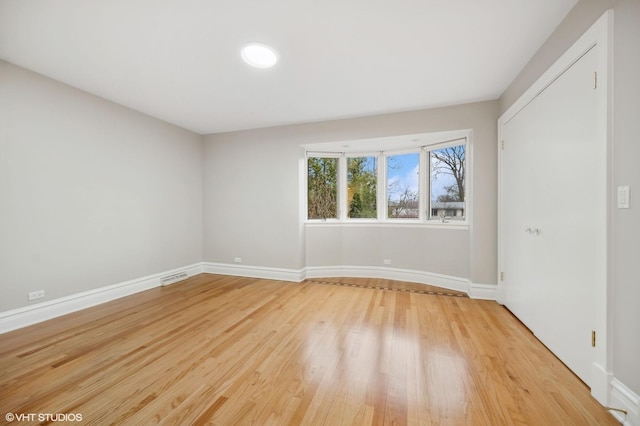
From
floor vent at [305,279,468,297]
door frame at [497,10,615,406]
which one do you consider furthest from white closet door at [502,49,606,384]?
floor vent at [305,279,468,297]

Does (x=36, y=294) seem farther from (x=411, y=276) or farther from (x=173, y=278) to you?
(x=411, y=276)

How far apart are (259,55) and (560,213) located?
2.81 metres

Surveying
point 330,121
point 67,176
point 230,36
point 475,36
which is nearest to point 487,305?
point 475,36

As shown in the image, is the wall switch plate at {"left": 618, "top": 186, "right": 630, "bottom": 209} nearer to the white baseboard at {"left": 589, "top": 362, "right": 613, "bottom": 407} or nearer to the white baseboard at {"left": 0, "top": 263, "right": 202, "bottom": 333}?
the white baseboard at {"left": 589, "top": 362, "right": 613, "bottom": 407}

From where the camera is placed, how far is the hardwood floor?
1.33m

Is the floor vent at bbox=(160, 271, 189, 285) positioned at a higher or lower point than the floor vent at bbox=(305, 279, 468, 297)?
higher

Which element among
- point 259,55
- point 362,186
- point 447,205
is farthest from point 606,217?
point 362,186

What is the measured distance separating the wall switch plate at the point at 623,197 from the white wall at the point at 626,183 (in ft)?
0.07

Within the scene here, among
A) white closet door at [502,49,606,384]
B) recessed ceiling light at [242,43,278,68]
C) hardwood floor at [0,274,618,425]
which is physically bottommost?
hardwood floor at [0,274,618,425]

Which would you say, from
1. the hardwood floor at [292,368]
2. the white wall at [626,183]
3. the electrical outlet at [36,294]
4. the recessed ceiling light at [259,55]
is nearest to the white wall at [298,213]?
the hardwood floor at [292,368]

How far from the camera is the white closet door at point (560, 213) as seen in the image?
1494mm

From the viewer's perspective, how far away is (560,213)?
5.86 ft

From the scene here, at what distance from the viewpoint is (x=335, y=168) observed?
436 cm

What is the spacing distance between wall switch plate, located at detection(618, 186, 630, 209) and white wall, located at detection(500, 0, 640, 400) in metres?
0.02
